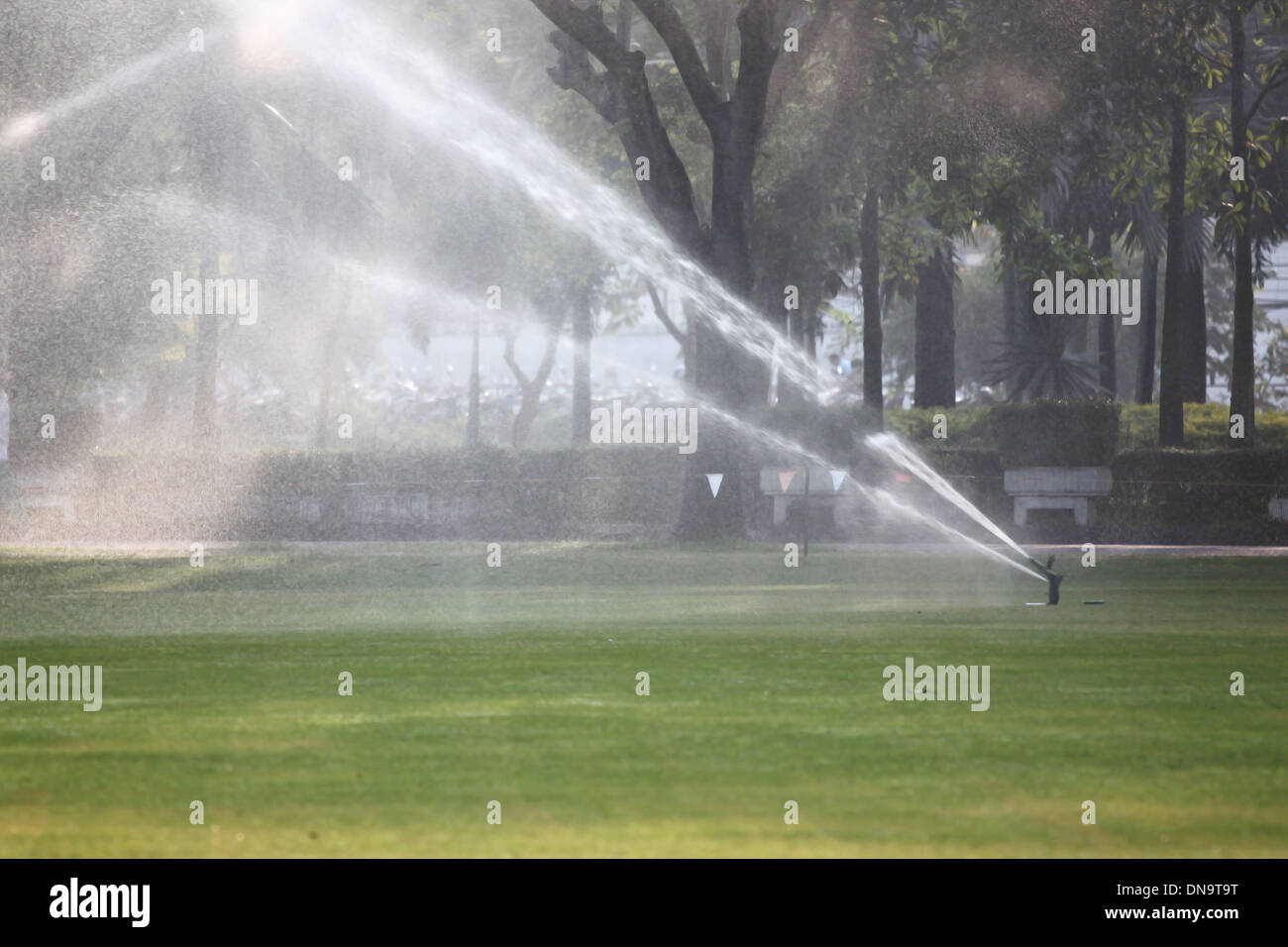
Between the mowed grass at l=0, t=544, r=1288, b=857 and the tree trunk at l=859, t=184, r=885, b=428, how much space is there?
2172cm

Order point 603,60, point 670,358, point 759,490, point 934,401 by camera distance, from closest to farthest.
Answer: point 603,60, point 759,490, point 934,401, point 670,358

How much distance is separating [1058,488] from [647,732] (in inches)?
1158

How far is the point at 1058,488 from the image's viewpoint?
123 feet

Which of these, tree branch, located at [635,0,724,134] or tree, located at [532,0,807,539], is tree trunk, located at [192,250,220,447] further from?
tree branch, located at [635,0,724,134]

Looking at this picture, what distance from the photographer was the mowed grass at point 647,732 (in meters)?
7.02

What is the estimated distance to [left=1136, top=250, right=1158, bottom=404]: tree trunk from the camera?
5744 cm

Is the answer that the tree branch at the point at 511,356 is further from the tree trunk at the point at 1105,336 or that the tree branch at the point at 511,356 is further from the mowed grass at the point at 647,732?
the mowed grass at the point at 647,732

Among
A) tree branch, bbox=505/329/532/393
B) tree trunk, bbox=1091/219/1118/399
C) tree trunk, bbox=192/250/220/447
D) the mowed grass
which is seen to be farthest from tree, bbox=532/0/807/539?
tree branch, bbox=505/329/532/393

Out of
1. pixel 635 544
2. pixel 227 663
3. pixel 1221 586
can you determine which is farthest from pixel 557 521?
pixel 227 663

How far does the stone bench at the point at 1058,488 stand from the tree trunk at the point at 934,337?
462 inches
